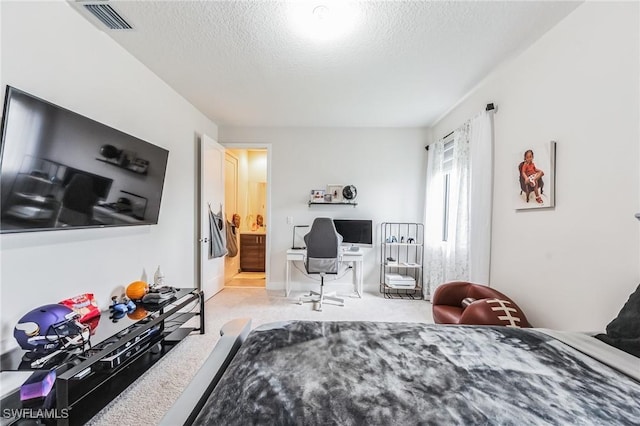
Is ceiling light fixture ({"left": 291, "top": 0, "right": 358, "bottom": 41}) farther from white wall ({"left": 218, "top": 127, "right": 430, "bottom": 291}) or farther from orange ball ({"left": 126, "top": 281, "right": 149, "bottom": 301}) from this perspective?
orange ball ({"left": 126, "top": 281, "right": 149, "bottom": 301})

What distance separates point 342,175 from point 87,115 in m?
3.14

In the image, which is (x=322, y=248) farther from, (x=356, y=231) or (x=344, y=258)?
(x=356, y=231)

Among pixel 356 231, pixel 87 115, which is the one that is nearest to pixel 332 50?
pixel 87 115

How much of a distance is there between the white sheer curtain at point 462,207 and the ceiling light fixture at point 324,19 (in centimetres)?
168

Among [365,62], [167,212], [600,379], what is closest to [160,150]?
[167,212]

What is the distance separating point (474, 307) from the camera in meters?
1.96

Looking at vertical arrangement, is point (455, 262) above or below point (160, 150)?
below

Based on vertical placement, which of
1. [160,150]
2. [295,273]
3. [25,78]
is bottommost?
[295,273]

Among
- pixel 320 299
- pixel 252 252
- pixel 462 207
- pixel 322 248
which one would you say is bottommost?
pixel 320 299

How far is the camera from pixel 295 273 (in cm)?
428

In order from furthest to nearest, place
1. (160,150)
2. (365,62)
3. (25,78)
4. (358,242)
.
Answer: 1. (358,242)
2. (160,150)
3. (365,62)
4. (25,78)

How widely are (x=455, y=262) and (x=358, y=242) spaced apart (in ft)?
4.82

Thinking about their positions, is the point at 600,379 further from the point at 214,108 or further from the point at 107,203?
the point at 214,108

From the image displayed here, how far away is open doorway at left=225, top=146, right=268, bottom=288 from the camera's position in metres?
4.83
